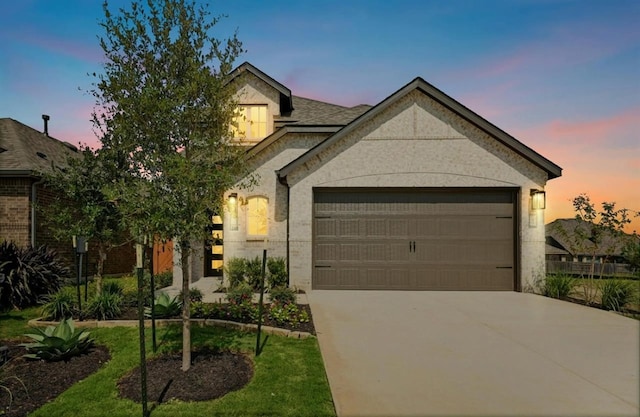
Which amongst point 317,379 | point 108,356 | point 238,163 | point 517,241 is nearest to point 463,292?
point 517,241

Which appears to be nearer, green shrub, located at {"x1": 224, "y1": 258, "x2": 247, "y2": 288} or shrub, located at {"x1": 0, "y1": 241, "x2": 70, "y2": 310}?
shrub, located at {"x1": 0, "y1": 241, "x2": 70, "y2": 310}

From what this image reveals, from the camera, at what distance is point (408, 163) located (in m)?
11.0

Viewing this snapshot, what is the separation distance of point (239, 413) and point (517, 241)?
399 inches

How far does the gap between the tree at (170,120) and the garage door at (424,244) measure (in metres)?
6.59

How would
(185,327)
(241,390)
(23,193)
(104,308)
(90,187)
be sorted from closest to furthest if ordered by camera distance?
(241,390)
(185,327)
(104,308)
(90,187)
(23,193)

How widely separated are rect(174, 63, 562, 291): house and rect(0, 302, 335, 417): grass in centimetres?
525

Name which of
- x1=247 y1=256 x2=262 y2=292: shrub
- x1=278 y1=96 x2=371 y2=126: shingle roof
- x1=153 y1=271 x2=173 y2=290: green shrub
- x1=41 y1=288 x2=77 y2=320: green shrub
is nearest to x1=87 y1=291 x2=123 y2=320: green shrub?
x1=41 y1=288 x2=77 y2=320: green shrub

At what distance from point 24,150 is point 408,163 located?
1418 centimetres

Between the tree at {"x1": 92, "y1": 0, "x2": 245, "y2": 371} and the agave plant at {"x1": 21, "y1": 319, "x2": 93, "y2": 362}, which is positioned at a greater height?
the tree at {"x1": 92, "y1": 0, "x2": 245, "y2": 371}

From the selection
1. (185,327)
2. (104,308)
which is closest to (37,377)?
(185,327)

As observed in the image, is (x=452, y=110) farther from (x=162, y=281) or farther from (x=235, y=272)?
(x=162, y=281)

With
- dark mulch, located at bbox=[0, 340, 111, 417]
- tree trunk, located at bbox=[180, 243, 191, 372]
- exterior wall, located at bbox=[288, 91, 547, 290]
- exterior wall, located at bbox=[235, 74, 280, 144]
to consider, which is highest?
exterior wall, located at bbox=[235, 74, 280, 144]

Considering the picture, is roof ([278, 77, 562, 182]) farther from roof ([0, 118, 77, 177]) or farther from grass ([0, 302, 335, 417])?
roof ([0, 118, 77, 177])

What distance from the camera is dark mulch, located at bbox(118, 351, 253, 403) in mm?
3973
